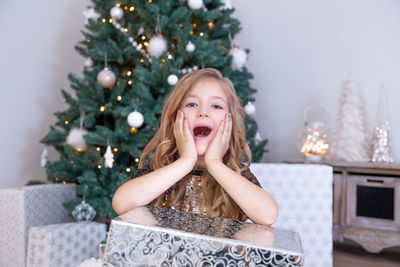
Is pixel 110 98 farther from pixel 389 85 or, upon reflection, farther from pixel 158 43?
pixel 389 85

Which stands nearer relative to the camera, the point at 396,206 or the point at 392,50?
the point at 396,206

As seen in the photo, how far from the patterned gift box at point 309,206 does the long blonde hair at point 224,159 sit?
1.07 feet

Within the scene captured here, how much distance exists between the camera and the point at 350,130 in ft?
7.32

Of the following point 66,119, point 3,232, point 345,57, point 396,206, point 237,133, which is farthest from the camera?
point 345,57

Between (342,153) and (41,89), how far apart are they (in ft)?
8.26

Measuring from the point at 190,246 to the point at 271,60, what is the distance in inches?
99.8

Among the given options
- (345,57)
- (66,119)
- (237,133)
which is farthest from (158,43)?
(345,57)

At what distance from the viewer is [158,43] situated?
1.83 meters

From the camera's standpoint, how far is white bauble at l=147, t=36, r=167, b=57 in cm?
183

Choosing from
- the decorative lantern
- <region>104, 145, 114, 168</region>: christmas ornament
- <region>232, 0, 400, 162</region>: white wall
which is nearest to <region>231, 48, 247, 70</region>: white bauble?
the decorative lantern

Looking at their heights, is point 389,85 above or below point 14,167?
above

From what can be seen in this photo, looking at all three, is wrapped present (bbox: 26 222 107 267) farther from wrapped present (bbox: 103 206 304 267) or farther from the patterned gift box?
wrapped present (bbox: 103 206 304 267)

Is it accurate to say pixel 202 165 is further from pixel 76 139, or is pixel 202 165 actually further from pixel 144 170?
pixel 76 139

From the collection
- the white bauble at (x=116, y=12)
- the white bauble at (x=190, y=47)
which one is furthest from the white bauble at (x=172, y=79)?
the white bauble at (x=116, y=12)
